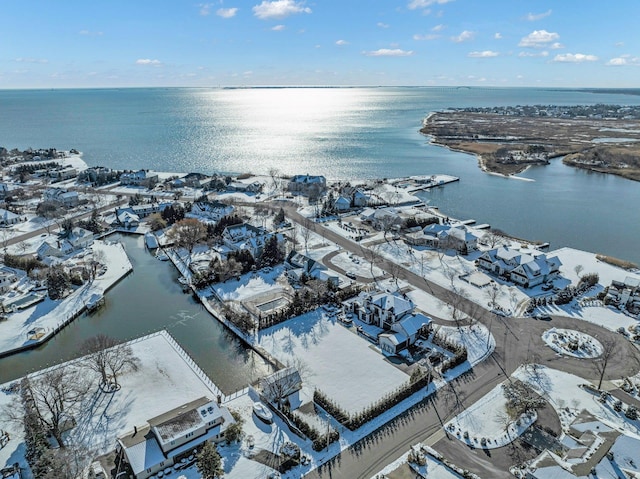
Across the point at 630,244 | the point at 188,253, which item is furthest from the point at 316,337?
the point at 630,244

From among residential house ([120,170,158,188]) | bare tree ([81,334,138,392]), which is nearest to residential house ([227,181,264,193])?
residential house ([120,170,158,188])

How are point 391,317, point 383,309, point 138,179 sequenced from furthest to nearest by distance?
point 138,179 → point 383,309 → point 391,317

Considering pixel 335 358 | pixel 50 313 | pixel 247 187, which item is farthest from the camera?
pixel 247 187

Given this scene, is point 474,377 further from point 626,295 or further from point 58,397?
point 58,397

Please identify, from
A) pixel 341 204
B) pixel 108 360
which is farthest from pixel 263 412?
pixel 341 204

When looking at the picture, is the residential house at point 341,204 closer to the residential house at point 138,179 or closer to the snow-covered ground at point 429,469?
the residential house at point 138,179
